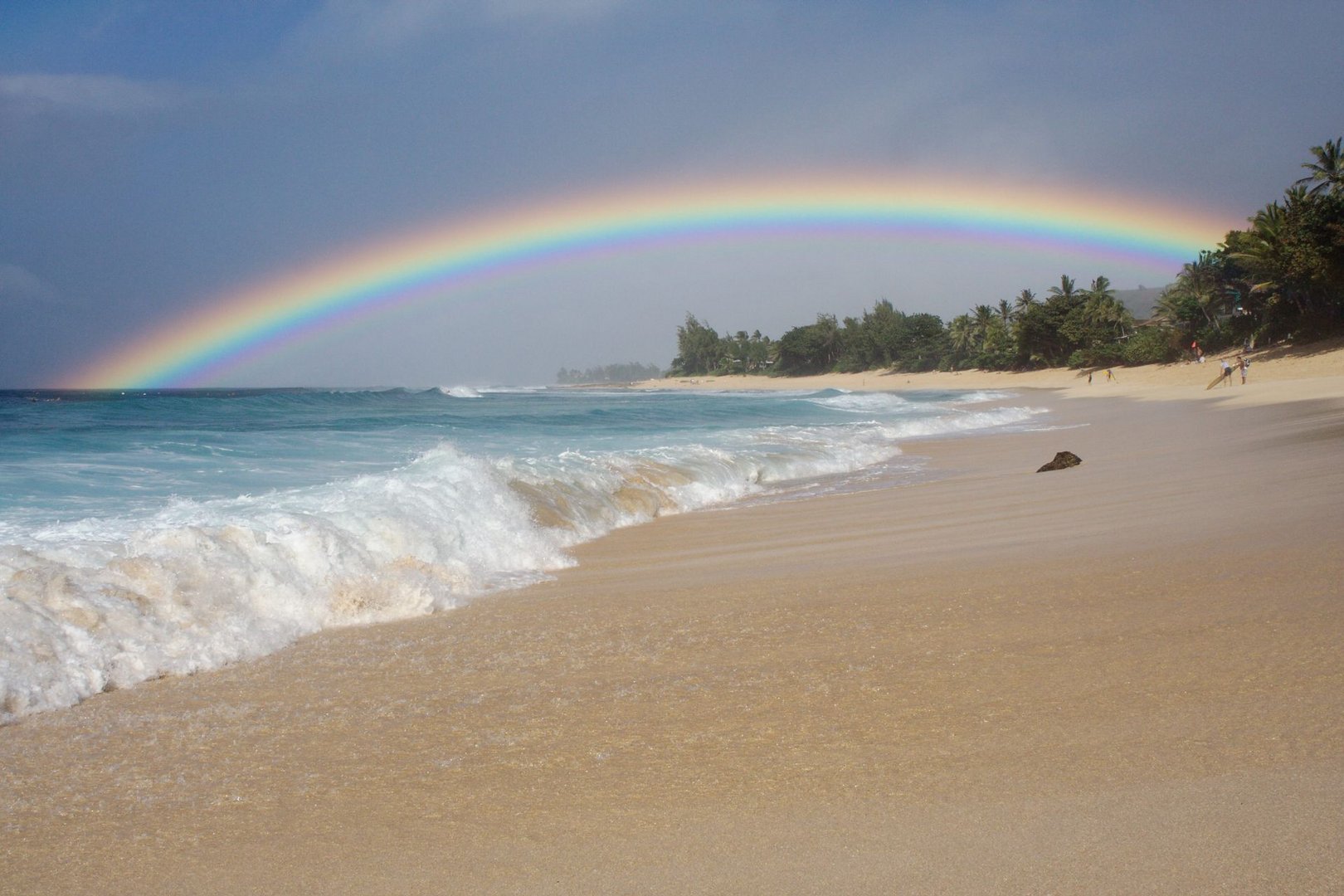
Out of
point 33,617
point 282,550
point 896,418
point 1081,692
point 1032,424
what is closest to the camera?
point 1081,692

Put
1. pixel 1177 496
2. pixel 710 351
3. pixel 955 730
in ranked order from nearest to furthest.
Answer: pixel 955 730 < pixel 1177 496 < pixel 710 351

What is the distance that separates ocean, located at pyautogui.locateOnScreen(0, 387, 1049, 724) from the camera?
15.4 ft

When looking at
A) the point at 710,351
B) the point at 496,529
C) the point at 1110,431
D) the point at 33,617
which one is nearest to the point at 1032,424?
the point at 1110,431

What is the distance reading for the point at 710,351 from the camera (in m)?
162

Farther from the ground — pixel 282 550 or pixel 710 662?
pixel 282 550

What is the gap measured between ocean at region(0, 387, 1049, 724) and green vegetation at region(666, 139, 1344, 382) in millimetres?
37174

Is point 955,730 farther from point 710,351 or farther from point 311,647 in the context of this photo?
point 710,351

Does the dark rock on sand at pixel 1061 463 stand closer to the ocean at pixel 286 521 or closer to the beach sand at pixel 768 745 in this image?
the ocean at pixel 286 521

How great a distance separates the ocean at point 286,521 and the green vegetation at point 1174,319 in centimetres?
3717

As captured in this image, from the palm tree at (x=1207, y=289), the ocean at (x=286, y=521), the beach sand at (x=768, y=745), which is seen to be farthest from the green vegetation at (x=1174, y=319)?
the beach sand at (x=768, y=745)

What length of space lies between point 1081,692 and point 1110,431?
17820 mm

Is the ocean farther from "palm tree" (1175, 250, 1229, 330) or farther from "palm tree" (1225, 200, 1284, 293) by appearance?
"palm tree" (1175, 250, 1229, 330)

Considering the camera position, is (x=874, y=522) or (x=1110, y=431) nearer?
(x=874, y=522)

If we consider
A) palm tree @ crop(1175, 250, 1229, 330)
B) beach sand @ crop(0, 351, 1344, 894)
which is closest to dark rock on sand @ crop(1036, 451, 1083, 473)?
beach sand @ crop(0, 351, 1344, 894)
